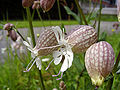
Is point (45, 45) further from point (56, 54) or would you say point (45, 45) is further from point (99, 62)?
point (99, 62)

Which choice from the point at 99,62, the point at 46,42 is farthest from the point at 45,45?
the point at 99,62

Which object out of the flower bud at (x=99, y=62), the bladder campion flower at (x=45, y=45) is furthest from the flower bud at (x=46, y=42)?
the flower bud at (x=99, y=62)

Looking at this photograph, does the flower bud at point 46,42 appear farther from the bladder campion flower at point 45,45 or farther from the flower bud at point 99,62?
the flower bud at point 99,62

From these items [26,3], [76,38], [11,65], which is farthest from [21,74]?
[76,38]

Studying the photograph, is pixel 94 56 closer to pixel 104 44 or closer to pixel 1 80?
pixel 104 44

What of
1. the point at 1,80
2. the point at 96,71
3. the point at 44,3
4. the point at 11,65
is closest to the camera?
the point at 96,71

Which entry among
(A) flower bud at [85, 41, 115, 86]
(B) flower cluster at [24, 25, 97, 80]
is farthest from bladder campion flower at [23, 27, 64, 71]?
(A) flower bud at [85, 41, 115, 86]
